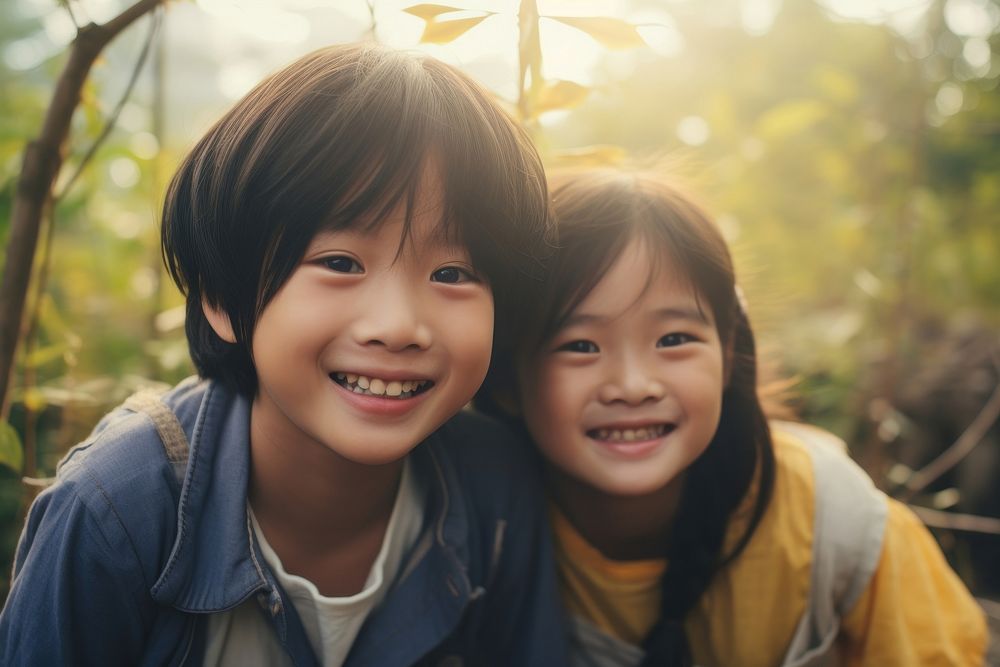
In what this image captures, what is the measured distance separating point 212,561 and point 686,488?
0.90m

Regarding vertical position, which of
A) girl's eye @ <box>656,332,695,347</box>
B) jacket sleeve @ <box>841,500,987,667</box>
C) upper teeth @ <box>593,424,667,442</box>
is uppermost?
girl's eye @ <box>656,332,695,347</box>

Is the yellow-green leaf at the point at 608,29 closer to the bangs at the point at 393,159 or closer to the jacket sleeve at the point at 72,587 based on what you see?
the bangs at the point at 393,159

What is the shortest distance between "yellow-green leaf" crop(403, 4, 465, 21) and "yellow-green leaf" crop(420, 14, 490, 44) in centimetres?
2

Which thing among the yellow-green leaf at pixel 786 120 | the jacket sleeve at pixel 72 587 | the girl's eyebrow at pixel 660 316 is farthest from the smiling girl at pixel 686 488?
the yellow-green leaf at pixel 786 120

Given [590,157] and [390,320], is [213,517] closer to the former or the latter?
[390,320]

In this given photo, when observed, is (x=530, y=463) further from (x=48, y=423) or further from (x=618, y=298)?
(x=48, y=423)

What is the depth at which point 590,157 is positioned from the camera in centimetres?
139

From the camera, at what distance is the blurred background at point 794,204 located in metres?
1.78

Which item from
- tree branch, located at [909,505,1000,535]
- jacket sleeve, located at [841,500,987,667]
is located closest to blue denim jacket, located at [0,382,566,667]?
jacket sleeve, located at [841,500,987,667]

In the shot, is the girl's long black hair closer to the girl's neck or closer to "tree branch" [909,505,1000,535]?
the girl's neck

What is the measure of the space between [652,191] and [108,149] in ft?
3.52

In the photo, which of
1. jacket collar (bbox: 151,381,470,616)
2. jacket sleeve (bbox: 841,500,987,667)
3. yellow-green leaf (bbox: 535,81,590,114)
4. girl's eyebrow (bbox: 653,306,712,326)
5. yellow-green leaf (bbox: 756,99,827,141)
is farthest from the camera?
yellow-green leaf (bbox: 756,99,827,141)

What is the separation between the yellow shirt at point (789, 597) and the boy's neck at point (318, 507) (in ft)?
1.48

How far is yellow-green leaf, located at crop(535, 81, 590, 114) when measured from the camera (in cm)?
122
